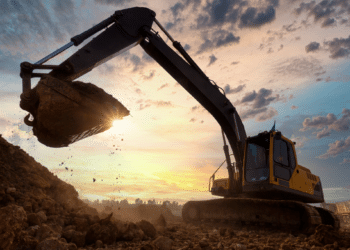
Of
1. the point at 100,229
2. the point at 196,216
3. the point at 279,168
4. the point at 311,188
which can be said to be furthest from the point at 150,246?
the point at 311,188

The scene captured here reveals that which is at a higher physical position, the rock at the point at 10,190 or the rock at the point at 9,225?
the rock at the point at 10,190

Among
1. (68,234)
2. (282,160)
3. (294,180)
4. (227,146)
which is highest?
(227,146)

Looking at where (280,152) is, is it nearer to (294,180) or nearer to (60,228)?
(294,180)

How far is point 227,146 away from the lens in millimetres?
8859

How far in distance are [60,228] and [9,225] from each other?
1358mm

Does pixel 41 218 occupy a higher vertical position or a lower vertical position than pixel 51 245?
higher

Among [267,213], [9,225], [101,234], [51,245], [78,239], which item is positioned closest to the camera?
[9,225]

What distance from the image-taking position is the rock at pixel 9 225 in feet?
9.71

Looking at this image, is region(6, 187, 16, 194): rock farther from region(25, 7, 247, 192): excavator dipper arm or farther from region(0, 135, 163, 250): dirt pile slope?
region(25, 7, 247, 192): excavator dipper arm

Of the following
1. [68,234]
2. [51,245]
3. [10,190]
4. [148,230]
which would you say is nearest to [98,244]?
[68,234]

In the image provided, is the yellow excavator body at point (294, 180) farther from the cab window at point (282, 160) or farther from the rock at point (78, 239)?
the rock at point (78, 239)

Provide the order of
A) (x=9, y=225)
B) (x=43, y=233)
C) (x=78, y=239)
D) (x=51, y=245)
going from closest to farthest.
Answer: (x=9, y=225), (x=51, y=245), (x=43, y=233), (x=78, y=239)

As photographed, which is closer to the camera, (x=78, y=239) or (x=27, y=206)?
(x=78, y=239)

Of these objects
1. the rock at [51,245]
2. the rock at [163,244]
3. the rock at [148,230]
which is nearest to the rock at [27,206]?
the rock at [51,245]
